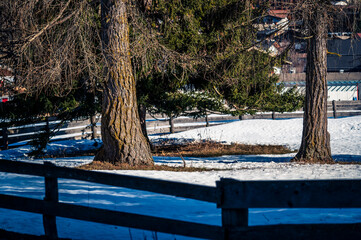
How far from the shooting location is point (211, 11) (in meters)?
13.6

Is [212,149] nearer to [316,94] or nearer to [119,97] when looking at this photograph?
[316,94]

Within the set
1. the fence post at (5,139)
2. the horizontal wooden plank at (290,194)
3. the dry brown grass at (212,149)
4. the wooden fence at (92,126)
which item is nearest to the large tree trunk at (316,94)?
the dry brown grass at (212,149)

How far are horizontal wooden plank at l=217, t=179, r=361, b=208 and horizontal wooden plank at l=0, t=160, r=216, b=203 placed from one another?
16 centimetres

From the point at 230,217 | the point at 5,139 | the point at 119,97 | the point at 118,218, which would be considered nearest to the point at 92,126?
the point at 5,139

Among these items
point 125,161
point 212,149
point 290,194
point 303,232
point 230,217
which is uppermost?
point 290,194

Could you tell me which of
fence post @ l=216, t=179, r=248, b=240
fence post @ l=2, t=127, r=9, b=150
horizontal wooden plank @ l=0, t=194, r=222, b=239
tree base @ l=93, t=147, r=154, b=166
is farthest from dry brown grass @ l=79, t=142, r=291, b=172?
fence post @ l=216, t=179, r=248, b=240

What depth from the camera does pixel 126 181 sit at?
3848mm

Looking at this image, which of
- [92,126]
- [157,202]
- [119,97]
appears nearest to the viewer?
[157,202]

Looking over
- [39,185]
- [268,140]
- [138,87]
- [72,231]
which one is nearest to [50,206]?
[72,231]

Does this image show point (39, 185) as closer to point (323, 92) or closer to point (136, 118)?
point (136, 118)

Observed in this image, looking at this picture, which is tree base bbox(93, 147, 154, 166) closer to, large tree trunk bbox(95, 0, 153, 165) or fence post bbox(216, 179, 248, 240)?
large tree trunk bbox(95, 0, 153, 165)

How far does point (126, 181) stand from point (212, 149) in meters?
13.2

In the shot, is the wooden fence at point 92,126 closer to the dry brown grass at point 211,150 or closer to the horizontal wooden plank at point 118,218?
the dry brown grass at point 211,150

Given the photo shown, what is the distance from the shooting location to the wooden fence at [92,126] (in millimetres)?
17625
